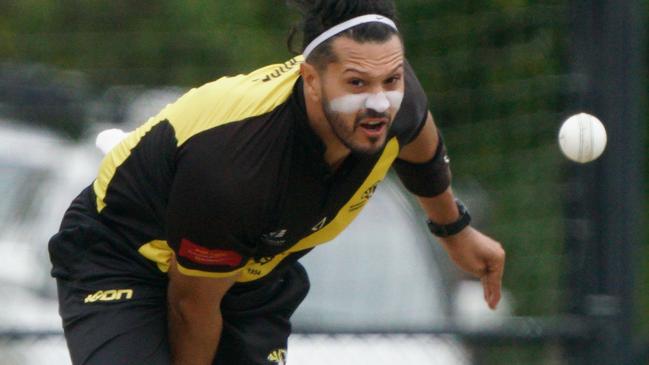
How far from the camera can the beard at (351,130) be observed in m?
3.71

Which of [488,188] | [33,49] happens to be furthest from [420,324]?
[33,49]

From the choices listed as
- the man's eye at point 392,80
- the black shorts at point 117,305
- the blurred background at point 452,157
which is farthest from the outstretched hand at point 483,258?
the blurred background at point 452,157

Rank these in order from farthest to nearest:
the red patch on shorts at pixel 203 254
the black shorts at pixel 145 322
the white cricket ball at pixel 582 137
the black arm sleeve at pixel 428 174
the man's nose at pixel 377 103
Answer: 1. the white cricket ball at pixel 582 137
2. the black arm sleeve at pixel 428 174
3. the black shorts at pixel 145 322
4. the red patch on shorts at pixel 203 254
5. the man's nose at pixel 377 103

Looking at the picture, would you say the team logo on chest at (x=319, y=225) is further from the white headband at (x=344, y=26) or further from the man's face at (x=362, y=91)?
the white headband at (x=344, y=26)

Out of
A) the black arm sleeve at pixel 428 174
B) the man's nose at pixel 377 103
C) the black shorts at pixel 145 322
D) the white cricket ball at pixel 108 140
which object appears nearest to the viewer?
the man's nose at pixel 377 103

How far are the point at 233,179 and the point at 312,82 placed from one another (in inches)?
12.1

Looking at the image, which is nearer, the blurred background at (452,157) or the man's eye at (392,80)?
the man's eye at (392,80)

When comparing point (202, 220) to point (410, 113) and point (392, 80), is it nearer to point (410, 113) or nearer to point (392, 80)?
point (392, 80)

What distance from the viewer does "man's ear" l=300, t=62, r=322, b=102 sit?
375cm

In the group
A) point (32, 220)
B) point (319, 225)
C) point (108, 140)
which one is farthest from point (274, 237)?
point (32, 220)

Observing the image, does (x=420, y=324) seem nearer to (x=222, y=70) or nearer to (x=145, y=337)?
(x=222, y=70)

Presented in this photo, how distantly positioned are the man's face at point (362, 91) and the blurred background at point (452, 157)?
2.44 meters

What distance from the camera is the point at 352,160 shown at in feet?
12.9

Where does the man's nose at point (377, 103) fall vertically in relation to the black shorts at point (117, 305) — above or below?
above
